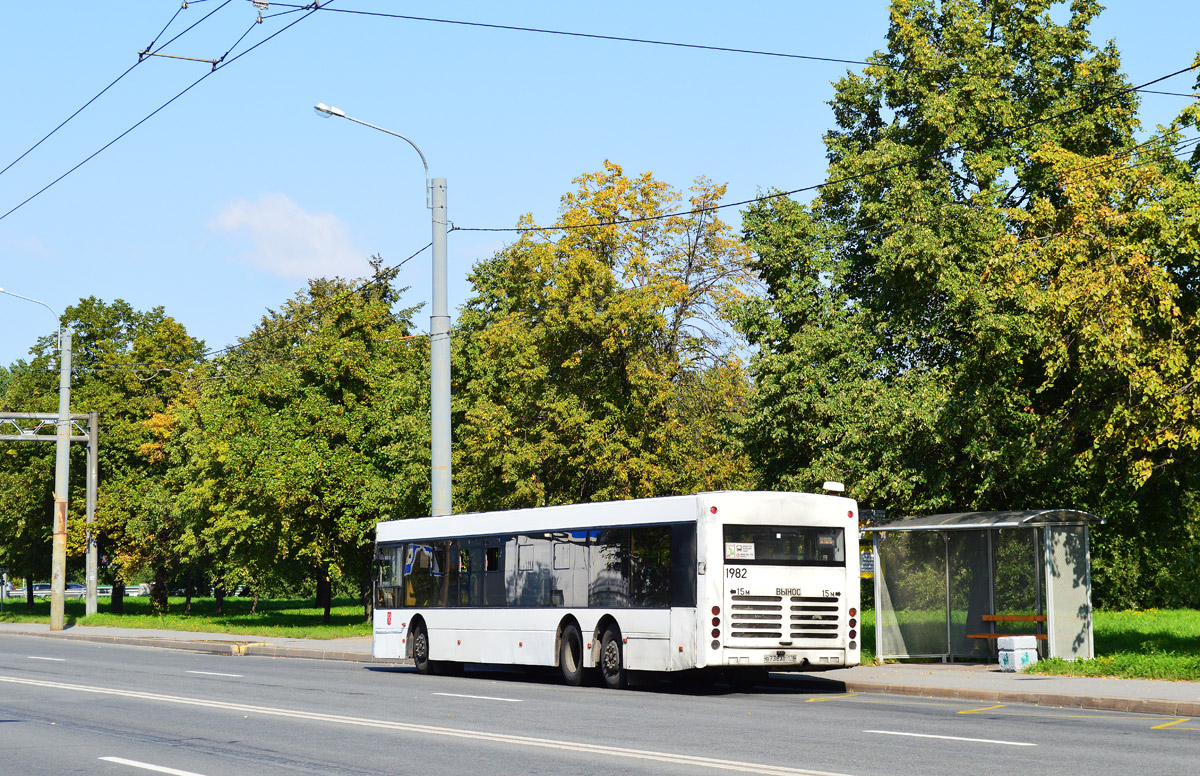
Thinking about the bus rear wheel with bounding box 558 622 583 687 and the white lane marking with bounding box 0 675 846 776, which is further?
the bus rear wheel with bounding box 558 622 583 687

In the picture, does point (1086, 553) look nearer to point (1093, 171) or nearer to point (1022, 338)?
point (1022, 338)

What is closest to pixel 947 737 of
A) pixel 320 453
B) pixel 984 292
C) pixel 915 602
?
pixel 915 602

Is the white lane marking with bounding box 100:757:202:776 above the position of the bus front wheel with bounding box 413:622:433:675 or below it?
above

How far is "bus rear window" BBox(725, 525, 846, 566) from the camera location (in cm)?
1869

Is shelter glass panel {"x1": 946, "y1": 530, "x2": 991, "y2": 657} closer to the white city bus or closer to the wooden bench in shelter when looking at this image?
the wooden bench in shelter

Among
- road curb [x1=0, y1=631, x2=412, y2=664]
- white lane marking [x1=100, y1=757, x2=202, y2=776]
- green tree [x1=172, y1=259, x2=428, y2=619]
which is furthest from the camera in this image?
green tree [x1=172, y1=259, x2=428, y2=619]

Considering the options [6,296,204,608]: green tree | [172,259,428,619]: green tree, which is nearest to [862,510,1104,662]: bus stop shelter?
[172,259,428,619]: green tree

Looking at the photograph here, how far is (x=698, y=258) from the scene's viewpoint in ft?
118

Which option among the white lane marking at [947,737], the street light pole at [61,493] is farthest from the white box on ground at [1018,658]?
the street light pole at [61,493]

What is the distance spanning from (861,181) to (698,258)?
736cm

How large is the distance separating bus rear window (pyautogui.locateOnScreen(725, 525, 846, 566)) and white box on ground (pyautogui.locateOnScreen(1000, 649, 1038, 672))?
3.17 meters

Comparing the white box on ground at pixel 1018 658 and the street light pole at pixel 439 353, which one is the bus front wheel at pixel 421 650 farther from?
the white box on ground at pixel 1018 658

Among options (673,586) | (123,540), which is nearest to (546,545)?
(673,586)

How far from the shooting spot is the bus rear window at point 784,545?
61.3ft
